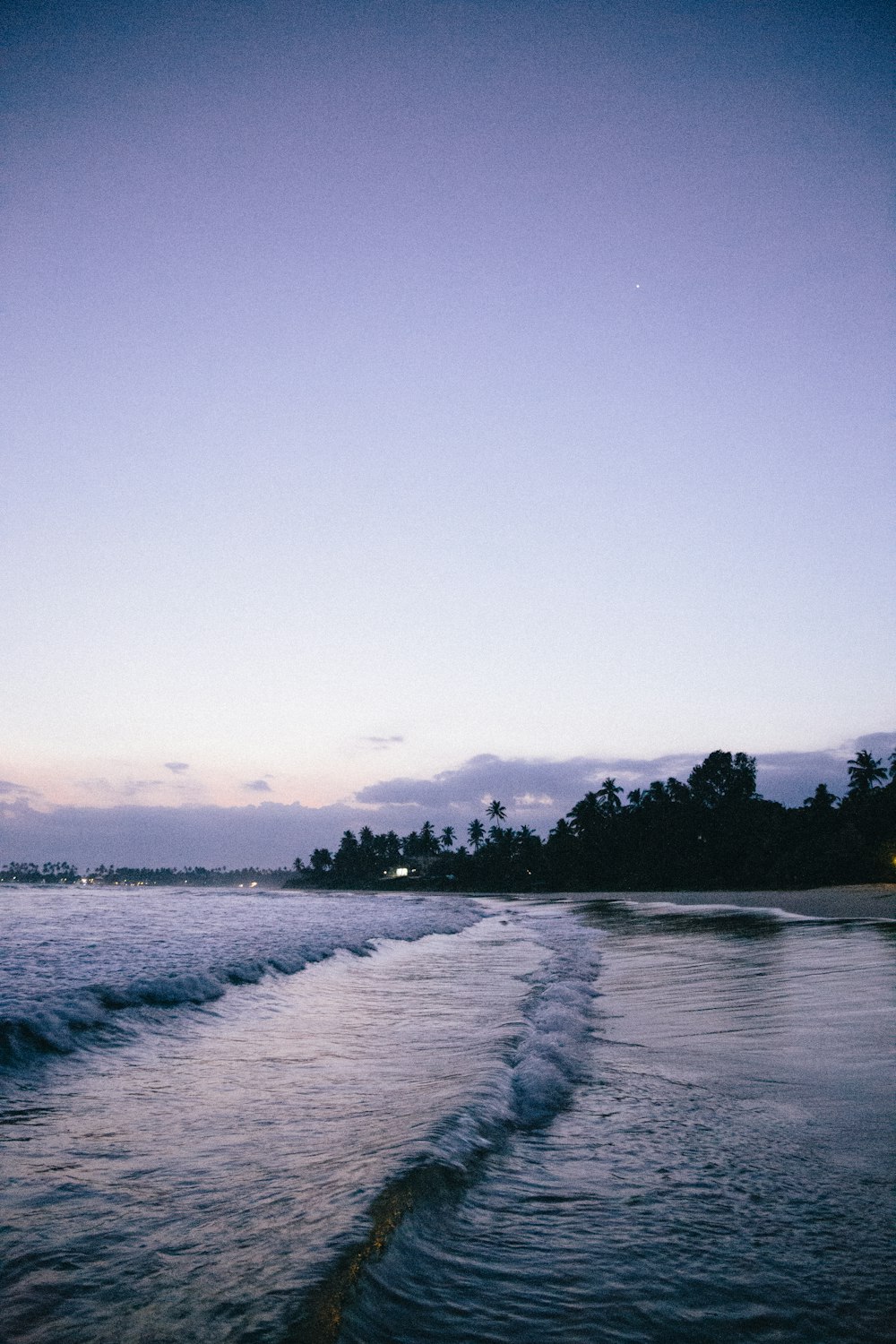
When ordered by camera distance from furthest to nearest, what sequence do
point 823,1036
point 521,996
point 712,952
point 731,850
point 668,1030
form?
point 731,850 < point 712,952 < point 521,996 < point 668,1030 < point 823,1036

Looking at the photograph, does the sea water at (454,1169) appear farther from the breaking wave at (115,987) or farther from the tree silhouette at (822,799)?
the tree silhouette at (822,799)

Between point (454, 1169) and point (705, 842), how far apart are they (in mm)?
76878

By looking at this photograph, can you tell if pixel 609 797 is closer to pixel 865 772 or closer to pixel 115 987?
pixel 865 772

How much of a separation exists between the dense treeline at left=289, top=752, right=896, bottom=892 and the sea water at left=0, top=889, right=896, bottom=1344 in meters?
50.5

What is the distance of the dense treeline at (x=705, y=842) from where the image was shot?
175 feet

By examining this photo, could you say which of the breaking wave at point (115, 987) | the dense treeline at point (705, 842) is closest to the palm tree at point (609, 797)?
the dense treeline at point (705, 842)

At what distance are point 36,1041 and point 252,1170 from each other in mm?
4599

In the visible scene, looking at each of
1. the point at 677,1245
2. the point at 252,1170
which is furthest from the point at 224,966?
the point at 677,1245

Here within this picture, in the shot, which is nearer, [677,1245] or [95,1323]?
[95,1323]

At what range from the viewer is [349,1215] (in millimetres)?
3078

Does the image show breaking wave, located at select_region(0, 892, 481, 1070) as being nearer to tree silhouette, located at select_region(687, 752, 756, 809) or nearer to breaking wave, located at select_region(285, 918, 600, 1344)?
breaking wave, located at select_region(285, 918, 600, 1344)

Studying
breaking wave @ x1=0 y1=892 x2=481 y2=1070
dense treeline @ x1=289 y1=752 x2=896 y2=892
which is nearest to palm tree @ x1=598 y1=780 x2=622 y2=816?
dense treeline @ x1=289 y1=752 x2=896 y2=892

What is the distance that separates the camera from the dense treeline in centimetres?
5347

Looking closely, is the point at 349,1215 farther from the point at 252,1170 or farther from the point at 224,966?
the point at 224,966
